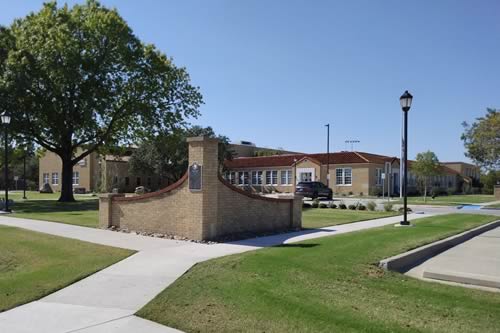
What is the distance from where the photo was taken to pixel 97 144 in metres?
37.4

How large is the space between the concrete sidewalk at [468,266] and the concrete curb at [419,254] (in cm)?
17

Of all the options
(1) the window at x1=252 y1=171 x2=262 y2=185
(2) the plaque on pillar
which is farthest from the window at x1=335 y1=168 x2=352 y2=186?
(2) the plaque on pillar

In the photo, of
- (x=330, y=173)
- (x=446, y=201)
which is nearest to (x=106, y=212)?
(x=446, y=201)

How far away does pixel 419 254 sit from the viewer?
1088cm

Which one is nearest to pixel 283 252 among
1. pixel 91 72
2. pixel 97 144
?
pixel 91 72

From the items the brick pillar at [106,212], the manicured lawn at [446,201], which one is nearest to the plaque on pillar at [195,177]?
the brick pillar at [106,212]

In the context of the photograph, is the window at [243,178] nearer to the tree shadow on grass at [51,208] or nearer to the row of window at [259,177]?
the row of window at [259,177]

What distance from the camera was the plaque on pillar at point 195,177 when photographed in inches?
496

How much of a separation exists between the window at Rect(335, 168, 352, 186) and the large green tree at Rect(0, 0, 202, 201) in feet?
79.9

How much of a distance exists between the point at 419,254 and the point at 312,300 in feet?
17.5

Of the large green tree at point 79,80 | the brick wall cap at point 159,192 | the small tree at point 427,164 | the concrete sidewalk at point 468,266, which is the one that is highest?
the large green tree at point 79,80

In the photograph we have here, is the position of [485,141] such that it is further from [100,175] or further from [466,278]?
[100,175]

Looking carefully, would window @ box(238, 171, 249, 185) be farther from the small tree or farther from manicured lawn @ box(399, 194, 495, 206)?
the small tree

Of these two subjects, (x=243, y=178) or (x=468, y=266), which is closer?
(x=468, y=266)
